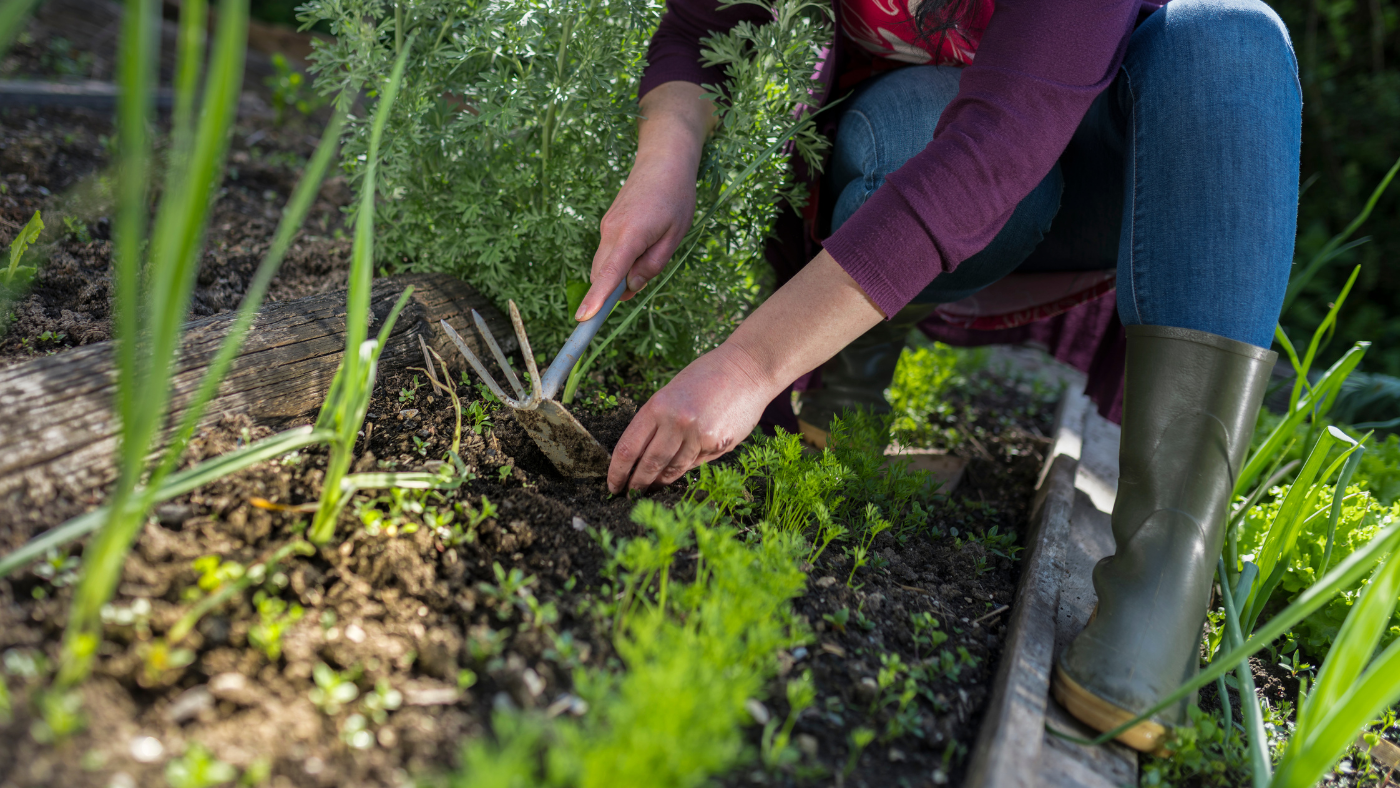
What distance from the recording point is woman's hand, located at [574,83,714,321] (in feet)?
4.87

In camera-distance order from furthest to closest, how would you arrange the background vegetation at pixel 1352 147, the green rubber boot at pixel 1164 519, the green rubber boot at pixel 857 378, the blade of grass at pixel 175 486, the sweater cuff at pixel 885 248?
1. the background vegetation at pixel 1352 147
2. the green rubber boot at pixel 857 378
3. the sweater cuff at pixel 885 248
4. the green rubber boot at pixel 1164 519
5. the blade of grass at pixel 175 486

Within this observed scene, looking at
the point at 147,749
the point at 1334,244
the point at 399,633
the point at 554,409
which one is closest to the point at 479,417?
the point at 554,409

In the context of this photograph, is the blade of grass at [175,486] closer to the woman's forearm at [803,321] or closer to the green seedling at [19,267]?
the woman's forearm at [803,321]

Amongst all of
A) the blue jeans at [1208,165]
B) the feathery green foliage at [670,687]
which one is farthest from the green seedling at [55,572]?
the blue jeans at [1208,165]

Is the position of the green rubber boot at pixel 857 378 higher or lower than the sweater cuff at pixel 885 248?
lower

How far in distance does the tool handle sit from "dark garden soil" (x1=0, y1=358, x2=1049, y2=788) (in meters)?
0.14

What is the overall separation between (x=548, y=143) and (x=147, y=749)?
1.19m

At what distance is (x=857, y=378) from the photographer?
214 cm

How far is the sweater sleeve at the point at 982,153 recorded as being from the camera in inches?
48.7

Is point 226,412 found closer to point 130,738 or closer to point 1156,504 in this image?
point 130,738

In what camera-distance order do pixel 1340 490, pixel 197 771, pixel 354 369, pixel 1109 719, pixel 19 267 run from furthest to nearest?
pixel 19 267 → pixel 1340 490 → pixel 1109 719 → pixel 354 369 → pixel 197 771

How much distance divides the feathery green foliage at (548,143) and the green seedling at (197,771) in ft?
3.46

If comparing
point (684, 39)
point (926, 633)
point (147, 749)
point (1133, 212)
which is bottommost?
point (926, 633)

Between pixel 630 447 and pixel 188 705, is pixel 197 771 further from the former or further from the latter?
pixel 630 447
